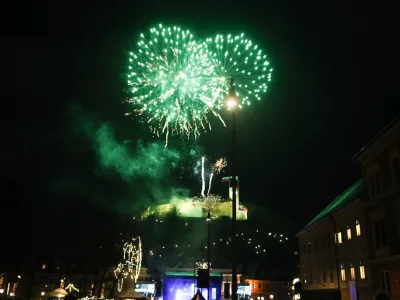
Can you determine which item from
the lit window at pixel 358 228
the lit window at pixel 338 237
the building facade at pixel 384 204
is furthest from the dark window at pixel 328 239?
the building facade at pixel 384 204

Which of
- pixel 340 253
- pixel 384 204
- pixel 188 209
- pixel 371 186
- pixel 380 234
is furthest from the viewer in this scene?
pixel 188 209

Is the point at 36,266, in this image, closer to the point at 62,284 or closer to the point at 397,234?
the point at 62,284

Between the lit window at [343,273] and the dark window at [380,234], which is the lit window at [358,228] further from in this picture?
the lit window at [343,273]

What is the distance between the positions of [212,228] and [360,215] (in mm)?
92654

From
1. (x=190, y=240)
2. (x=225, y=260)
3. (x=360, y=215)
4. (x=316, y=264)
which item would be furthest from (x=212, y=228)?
(x=360, y=215)

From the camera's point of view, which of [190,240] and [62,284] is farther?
[190,240]

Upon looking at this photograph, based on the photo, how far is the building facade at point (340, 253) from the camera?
28.6 meters

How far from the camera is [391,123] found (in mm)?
22188

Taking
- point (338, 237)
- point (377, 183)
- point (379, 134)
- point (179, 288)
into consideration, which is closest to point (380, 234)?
point (377, 183)

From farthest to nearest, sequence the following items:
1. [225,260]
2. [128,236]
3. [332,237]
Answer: [225,260]
[128,236]
[332,237]

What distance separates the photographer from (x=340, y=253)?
3425 centimetres

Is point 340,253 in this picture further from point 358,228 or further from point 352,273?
point 358,228

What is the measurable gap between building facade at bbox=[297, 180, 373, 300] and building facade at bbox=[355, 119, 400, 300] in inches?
71.3

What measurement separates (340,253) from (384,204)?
11153 millimetres
